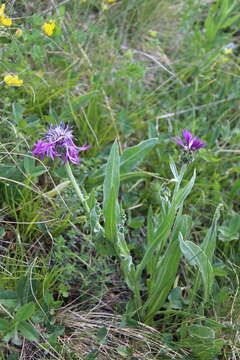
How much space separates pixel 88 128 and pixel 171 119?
0.46 metres

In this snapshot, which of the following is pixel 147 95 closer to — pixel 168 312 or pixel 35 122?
pixel 35 122

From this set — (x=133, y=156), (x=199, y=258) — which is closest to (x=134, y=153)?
(x=133, y=156)

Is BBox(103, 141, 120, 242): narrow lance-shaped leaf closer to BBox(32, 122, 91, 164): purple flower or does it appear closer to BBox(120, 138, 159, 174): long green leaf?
BBox(32, 122, 91, 164): purple flower

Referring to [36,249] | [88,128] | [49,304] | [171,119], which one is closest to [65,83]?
[88,128]

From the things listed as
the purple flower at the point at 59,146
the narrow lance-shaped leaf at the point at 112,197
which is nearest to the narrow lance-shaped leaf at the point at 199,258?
the narrow lance-shaped leaf at the point at 112,197

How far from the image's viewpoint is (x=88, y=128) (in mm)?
2184

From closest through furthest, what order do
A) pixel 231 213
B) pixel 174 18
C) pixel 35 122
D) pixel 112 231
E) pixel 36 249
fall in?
pixel 112 231 < pixel 36 249 < pixel 35 122 < pixel 231 213 < pixel 174 18

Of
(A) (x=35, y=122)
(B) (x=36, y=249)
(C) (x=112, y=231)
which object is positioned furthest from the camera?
(A) (x=35, y=122)

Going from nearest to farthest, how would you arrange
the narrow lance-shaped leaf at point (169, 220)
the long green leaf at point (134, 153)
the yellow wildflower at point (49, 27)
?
1. the narrow lance-shaped leaf at point (169, 220)
2. the long green leaf at point (134, 153)
3. the yellow wildflower at point (49, 27)

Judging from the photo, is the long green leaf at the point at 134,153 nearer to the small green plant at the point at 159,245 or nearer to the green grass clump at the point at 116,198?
the green grass clump at the point at 116,198

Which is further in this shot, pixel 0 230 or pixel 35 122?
pixel 35 122

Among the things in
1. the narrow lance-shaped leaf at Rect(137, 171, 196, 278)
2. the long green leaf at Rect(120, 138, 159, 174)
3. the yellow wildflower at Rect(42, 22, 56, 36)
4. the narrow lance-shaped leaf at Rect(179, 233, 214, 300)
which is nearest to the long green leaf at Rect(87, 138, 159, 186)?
the long green leaf at Rect(120, 138, 159, 174)

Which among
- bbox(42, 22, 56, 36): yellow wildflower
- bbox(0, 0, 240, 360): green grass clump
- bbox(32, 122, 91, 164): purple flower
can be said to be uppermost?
bbox(42, 22, 56, 36): yellow wildflower

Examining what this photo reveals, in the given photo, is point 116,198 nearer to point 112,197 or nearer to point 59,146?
point 112,197
